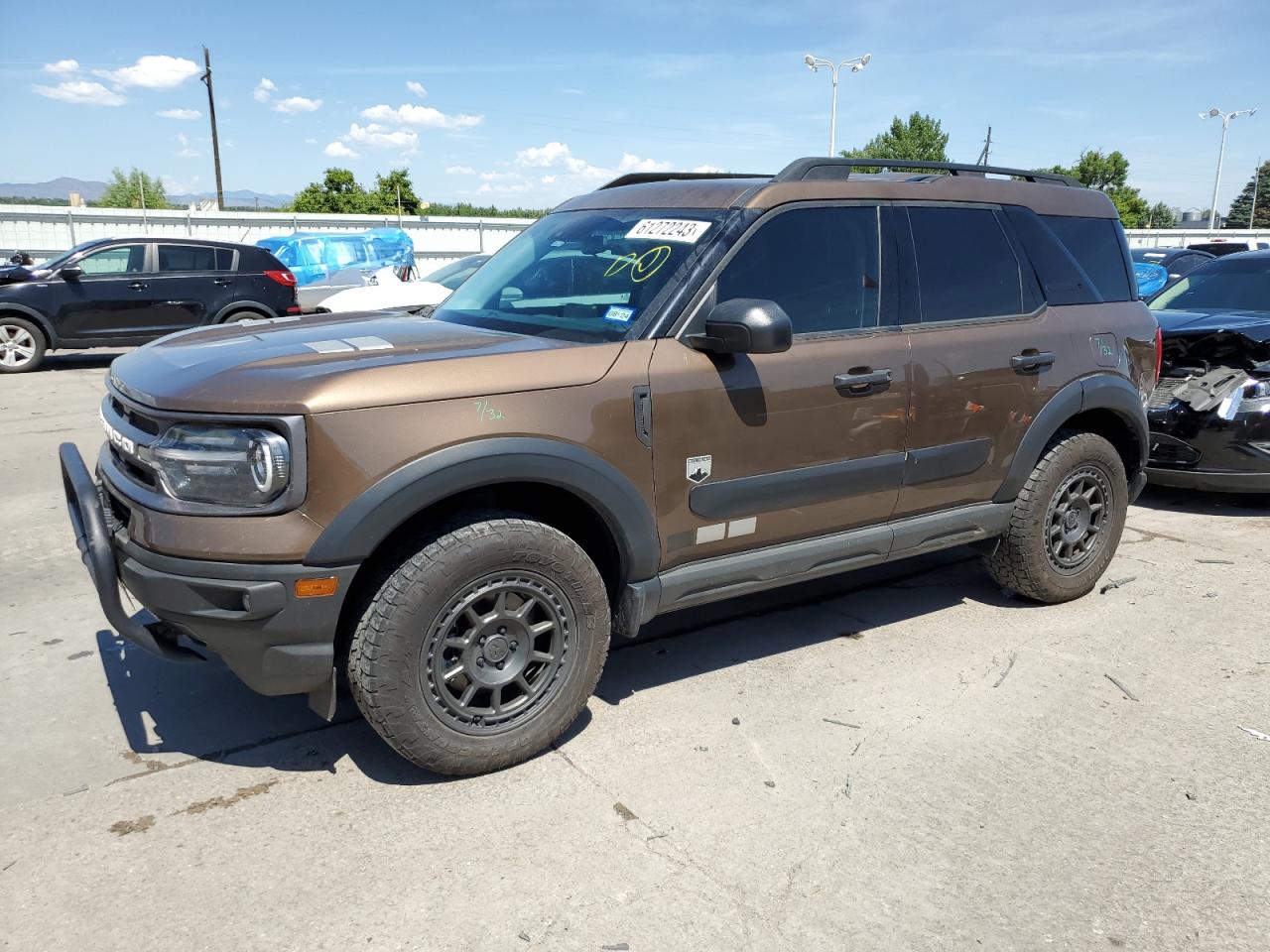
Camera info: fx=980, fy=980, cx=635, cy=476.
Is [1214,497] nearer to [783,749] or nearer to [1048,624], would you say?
[1048,624]

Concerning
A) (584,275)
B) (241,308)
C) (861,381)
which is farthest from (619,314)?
(241,308)

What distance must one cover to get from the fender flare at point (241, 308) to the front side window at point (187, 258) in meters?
→ 0.60

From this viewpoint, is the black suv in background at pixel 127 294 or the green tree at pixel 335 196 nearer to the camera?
the black suv in background at pixel 127 294

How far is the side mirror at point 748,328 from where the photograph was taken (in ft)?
10.7

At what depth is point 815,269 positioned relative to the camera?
3.81 m

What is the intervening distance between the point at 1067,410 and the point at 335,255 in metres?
19.2

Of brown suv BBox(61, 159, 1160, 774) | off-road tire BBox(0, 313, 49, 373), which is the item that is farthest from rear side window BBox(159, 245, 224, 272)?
brown suv BBox(61, 159, 1160, 774)

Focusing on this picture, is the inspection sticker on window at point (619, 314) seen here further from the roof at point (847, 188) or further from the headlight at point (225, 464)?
the headlight at point (225, 464)

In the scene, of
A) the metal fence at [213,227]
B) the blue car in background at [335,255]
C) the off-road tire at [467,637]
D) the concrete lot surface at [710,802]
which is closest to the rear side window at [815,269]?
the off-road tire at [467,637]

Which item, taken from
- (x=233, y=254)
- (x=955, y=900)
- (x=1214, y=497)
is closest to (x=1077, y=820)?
(x=955, y=900)

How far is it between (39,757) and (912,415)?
3.43 m

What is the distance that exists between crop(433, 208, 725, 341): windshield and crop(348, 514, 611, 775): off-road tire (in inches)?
32.6

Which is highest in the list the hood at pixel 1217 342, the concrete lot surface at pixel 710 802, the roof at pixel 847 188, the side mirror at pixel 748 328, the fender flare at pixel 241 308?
the roof at pixel 847 188

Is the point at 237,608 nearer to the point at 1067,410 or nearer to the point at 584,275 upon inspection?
the point at 584,275
